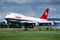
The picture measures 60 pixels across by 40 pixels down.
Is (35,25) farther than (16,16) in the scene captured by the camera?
Yes

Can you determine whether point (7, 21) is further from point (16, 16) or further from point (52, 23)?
point (52, 23)

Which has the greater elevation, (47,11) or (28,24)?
(47,11)

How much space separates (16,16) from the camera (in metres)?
78.9

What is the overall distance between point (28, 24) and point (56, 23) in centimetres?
1440

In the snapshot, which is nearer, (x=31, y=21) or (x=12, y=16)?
(x=12, y=16)

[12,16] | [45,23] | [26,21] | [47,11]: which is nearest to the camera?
[12,16]

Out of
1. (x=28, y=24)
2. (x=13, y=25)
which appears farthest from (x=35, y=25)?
(x=13, y=25)

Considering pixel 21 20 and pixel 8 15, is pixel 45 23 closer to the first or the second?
pixel 21 20

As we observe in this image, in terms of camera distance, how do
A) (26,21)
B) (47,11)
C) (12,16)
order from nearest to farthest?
1. (12,16)
2. (26,21)
3. (47,11)

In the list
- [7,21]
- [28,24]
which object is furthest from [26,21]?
[7,21]

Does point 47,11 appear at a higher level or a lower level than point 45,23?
higher

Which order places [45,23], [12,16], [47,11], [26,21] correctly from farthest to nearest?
1. [47,11]
2. [45,23]
3. [26,21]
4. [12,16]

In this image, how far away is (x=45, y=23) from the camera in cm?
9100

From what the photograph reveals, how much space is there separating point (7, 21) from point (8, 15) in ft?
16.7
